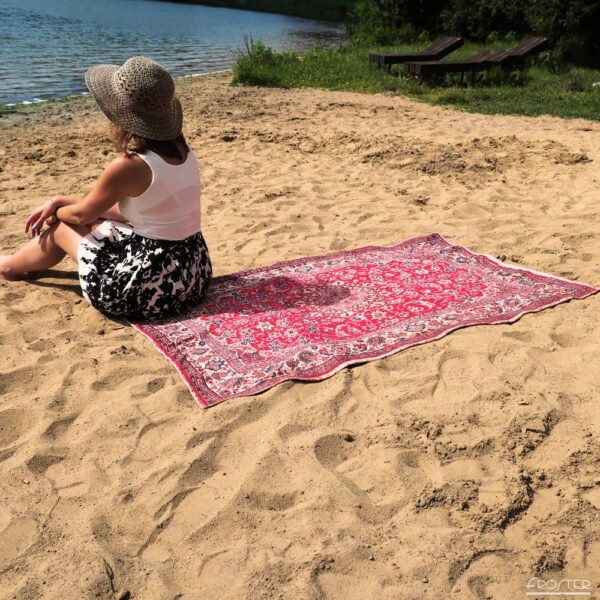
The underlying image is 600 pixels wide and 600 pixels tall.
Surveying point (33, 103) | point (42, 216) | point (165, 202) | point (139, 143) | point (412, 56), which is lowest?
point (33, 103)

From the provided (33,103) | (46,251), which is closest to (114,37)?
(33,103)

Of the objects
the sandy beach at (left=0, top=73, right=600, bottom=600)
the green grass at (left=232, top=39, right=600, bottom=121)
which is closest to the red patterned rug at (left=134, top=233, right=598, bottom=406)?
the sandy beach at (left=0, top=73, right=600, bottom=600)

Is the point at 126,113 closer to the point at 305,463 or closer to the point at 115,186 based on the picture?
the point at 115,186

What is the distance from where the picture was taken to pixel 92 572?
227 centimetres

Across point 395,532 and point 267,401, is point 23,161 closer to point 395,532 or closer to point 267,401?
point 267,401

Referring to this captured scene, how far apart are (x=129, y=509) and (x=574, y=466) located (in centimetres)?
181

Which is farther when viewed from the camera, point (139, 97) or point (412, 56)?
point (412, 56)

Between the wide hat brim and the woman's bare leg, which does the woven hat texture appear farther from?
the woman's bare leg

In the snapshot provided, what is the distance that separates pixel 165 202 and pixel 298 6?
130ft

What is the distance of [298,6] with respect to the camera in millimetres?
39469

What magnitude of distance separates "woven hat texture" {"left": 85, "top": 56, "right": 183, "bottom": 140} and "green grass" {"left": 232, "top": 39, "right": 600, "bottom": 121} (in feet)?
23.5

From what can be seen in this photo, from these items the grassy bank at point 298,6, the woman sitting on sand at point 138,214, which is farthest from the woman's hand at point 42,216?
the grassy bank at point 298,6

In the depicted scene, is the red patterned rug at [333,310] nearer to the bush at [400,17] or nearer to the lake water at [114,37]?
the lake water at [114,37]

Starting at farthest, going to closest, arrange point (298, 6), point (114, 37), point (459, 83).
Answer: point (298, 6)
point (114, 37)
point (459, 83)
